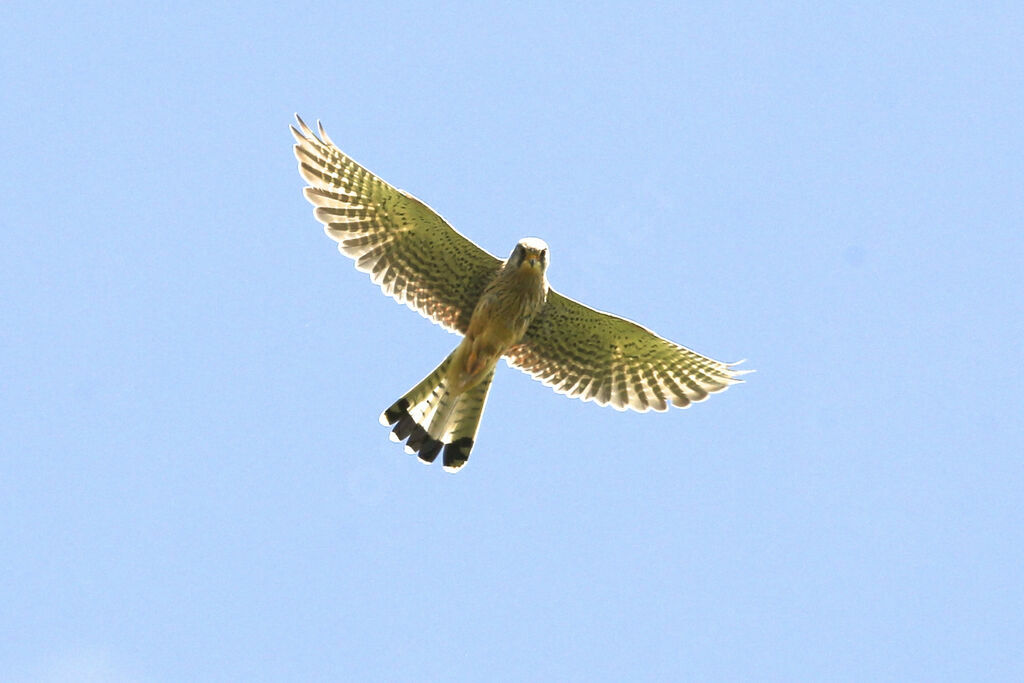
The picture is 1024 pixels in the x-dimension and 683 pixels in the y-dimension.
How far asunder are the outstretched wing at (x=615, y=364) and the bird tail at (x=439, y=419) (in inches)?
25.2

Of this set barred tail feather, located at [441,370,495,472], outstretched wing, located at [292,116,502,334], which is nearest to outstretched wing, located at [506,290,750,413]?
barred tail feather, located at [441,370,495,472]

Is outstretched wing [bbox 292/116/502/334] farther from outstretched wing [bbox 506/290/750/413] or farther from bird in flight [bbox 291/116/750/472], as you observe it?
outstretched wing [bbox 506/290/750/413]

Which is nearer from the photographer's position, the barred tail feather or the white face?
the white face

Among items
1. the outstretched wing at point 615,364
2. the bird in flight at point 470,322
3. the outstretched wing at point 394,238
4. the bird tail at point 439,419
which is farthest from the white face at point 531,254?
the bird tail at point 439,419

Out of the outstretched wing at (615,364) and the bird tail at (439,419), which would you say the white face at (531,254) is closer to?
the outstretched wing at (615,364)

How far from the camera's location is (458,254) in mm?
12070

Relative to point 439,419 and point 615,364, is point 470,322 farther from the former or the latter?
point 615,364

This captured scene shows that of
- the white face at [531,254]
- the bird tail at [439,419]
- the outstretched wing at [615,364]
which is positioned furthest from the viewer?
the outstretched wing at [615,364]

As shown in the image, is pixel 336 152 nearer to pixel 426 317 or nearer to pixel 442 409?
pixel 426 317

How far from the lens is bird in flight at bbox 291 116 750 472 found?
11859mm

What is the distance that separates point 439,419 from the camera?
1245 cm

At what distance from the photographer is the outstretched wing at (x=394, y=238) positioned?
38.8ft

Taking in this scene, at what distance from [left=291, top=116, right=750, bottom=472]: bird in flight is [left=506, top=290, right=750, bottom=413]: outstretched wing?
1cm

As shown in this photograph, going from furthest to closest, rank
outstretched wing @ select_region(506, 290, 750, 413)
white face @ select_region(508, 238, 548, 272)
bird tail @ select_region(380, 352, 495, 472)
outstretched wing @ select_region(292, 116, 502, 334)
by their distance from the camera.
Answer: outstretched wing @ select_region(506, 290, 750, 413), bird tail @ select_region(380, 352, 495, 472), outstretched wing @ select_region(292, 116, 502, 334), white face @ select_region(508, 238, 548, 272)
